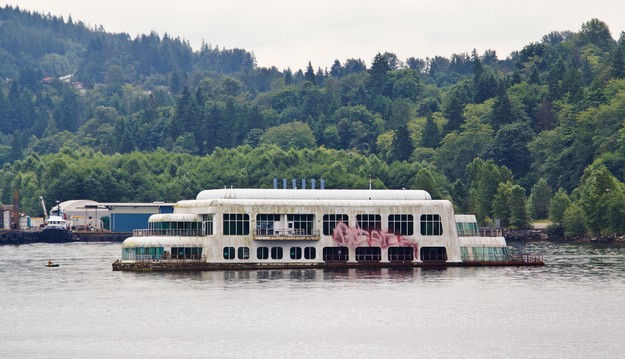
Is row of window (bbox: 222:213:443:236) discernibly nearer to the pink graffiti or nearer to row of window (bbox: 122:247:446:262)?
the pink graffiti

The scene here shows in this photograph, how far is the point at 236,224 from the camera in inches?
5541

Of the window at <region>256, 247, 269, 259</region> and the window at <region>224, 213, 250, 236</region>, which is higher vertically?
the window at <region>224, 213, 250, 236</region>

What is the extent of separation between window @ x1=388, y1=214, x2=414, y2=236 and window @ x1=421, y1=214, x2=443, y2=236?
1150 millimetres

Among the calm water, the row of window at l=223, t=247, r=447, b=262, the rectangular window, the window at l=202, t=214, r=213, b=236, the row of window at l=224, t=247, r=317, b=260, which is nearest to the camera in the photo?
the calm water

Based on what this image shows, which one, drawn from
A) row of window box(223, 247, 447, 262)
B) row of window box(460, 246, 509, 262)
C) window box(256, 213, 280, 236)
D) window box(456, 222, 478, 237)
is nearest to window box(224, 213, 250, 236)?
window box(256, 213, 280, 236)

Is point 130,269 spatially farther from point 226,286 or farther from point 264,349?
point 264,349

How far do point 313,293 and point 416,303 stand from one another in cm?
988

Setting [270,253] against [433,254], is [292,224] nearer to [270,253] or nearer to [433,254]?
[270,253]

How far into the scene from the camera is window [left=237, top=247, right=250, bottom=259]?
141250 mm

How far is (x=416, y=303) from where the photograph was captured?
121 meters

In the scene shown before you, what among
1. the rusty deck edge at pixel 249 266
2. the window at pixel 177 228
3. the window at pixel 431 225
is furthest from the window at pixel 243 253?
the window at pixel 431 225

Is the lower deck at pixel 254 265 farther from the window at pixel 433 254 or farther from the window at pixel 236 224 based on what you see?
the window at pixel 236 224

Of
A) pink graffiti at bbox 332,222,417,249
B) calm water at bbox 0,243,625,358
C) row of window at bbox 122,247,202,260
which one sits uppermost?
pink graffiti at bbox 332,222,417,249

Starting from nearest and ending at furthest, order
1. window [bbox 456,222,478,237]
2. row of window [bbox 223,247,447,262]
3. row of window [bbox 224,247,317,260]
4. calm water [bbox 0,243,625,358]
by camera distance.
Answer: calm water [bbox 0,243,625,358] → row of window [bbox 224,247,317,260] → row of window [bbox 223,247,447,262] → window [bbox 456,222,478,237]
